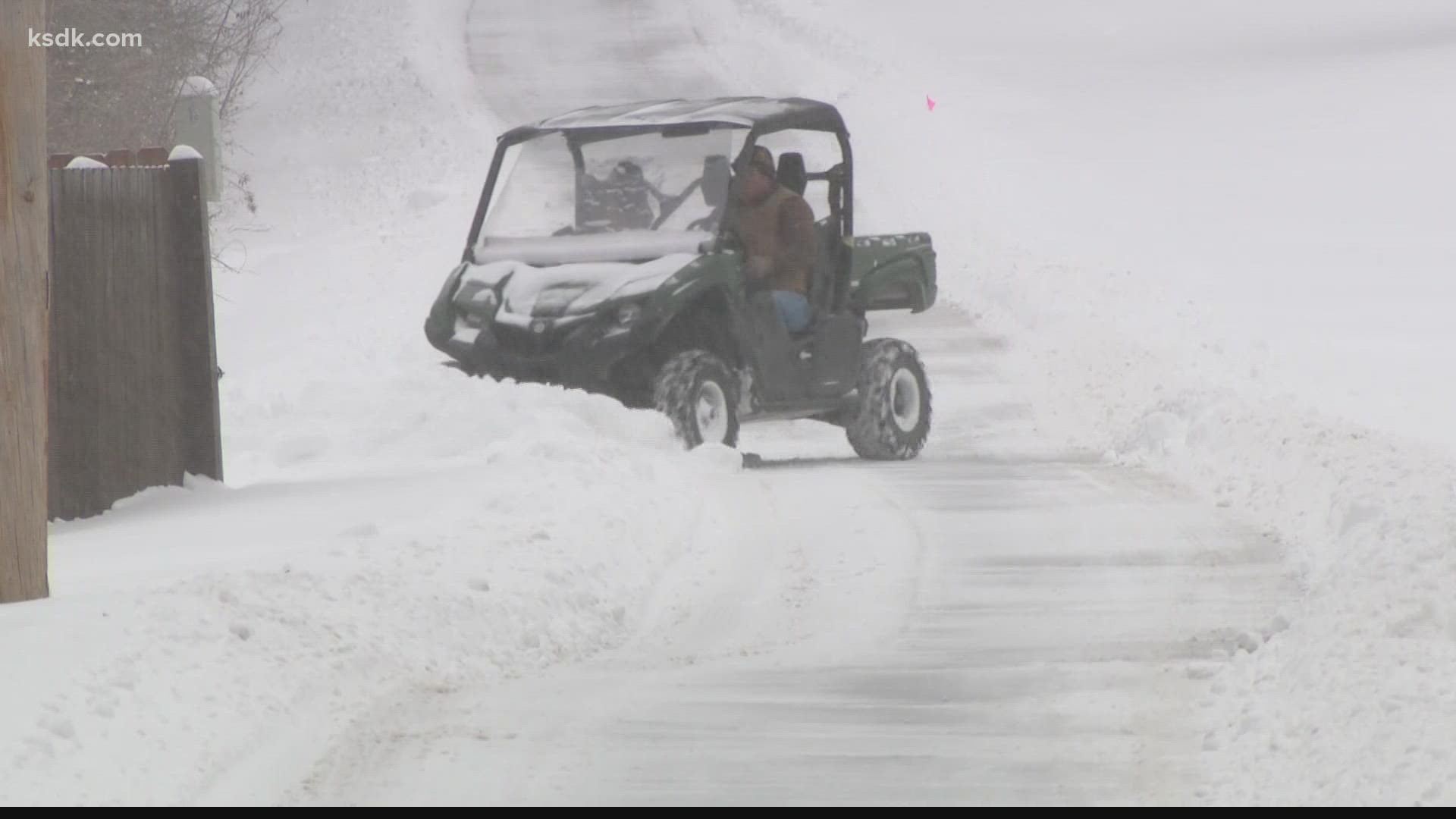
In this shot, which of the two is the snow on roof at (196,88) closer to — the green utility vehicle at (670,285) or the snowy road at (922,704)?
the green utility vehicle at (670,285)

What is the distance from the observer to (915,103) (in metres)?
35.1

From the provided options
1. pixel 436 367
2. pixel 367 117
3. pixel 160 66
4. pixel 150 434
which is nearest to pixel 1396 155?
pixel 367 117

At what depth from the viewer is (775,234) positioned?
12.2m

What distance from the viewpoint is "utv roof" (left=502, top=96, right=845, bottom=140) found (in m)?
12.1

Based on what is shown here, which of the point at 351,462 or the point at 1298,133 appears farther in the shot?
the point at 1298,133

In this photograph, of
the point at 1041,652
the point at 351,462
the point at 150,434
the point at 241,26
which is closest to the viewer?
the point at 1041,652

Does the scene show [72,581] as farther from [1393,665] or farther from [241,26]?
[241,26]

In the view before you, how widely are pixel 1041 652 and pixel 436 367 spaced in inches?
Answer: 250

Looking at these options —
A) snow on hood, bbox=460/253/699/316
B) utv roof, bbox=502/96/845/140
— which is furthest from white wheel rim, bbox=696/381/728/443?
utv roof, bbox=502/96/845/140

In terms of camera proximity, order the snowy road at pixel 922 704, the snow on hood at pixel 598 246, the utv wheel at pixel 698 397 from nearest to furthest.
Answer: the snowy road at pixel 922 704
the utv wheel at pixel 698 397
the snow on hood at pixel 598 246

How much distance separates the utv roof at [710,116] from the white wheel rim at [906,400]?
1540mm

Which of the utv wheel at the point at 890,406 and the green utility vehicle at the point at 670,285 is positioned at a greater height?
the green utility vehicle at the point at 670,285

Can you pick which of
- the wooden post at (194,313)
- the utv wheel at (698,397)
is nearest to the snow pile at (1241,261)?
the utv wheel at (698,397)

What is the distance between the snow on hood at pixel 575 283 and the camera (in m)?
11.6
